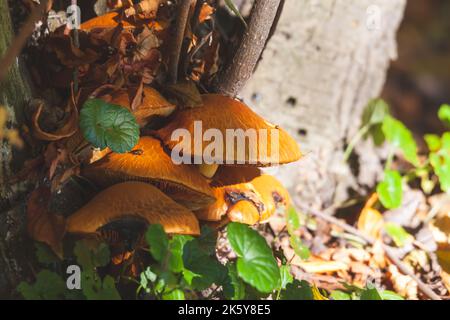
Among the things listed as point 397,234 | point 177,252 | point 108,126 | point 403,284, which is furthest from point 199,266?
point 397,234

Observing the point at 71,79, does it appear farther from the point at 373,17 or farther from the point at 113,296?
the point at 373,17

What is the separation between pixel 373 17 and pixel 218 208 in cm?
183

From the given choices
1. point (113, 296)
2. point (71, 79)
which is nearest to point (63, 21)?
point (71, 79)

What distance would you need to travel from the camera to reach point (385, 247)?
314 cm

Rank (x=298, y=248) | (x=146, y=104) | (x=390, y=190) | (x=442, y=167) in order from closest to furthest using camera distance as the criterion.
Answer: (x=146, y=104)
(x=298, y=248)
(x=390, y=190)
(x=442, y=167)

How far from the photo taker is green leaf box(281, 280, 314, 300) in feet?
6.35

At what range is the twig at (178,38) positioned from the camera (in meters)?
2.21

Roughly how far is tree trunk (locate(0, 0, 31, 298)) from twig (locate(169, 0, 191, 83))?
62cm

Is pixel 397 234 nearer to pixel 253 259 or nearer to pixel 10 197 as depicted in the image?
pixel 253 259

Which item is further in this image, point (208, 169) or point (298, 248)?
point (298, 248)

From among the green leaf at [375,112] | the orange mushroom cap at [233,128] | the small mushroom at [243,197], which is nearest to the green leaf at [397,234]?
the green leaf at [375,112]

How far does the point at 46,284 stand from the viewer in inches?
76.0

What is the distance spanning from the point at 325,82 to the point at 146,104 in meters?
1.53

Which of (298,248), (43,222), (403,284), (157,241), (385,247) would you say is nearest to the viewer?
(157,241)
